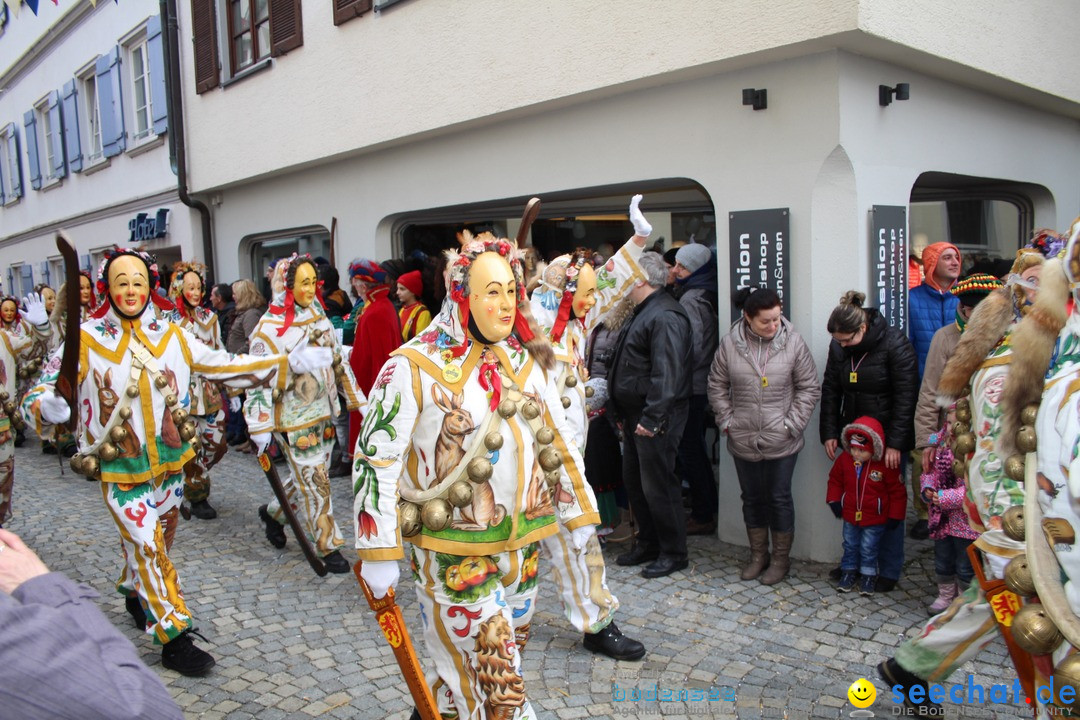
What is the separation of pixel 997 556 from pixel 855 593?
2.15 meters

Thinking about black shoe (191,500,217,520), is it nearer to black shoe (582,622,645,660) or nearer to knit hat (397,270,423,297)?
knit hat (397,270,423,297)

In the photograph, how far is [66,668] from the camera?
1132 mm

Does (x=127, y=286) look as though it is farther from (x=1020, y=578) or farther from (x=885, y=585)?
(x=885, y=585)

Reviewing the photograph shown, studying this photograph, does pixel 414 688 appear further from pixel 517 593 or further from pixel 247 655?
pixel 247 655

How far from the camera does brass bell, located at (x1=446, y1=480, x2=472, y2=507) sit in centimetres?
260

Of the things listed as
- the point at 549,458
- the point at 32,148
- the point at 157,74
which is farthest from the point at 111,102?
the point at 549,458

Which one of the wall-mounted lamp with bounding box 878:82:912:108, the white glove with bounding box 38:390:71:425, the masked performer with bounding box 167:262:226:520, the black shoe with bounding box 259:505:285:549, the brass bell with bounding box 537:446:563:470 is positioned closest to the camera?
the brass bell with bounding box 537:446:563:470

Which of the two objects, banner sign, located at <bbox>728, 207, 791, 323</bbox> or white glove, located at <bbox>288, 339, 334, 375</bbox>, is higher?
banner sign, located at <bbox>728, 207, 791, 323</bbox>

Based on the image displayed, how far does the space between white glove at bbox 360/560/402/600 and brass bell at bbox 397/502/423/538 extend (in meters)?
0.13

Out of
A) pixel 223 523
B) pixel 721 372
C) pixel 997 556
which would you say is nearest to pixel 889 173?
pixel 721 372

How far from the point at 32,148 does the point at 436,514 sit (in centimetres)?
1930

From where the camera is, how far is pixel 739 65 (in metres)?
5.15

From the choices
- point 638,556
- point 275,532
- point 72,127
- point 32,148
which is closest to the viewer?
point 638,556

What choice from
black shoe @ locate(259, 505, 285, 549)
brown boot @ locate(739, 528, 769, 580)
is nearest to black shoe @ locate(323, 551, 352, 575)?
black shoe @ locate(259, 505, 285, 549)
